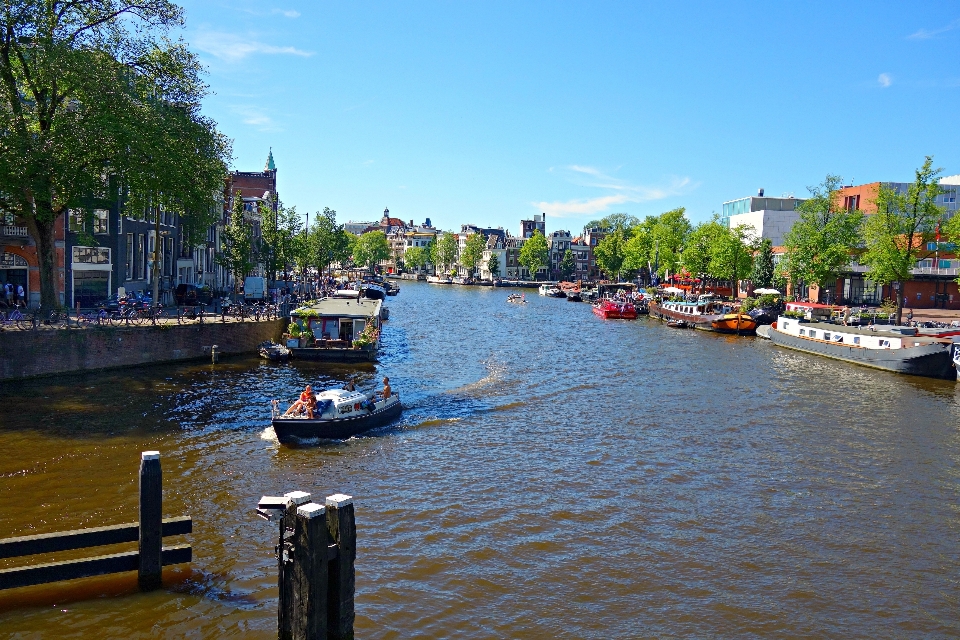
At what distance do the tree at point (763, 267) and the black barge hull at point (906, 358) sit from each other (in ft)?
159

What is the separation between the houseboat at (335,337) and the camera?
1837 inches

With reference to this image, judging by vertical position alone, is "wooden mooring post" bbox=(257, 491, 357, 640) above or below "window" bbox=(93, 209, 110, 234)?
below

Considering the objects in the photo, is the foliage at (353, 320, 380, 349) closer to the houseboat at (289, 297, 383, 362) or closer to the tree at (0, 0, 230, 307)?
the houseboat at (289, 297, 383, 362)

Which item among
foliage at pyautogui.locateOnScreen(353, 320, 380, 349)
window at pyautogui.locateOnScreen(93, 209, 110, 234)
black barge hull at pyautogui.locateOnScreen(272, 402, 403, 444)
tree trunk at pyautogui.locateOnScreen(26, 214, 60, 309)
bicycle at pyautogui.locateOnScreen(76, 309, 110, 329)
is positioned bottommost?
black barge hull at pyautogui.locateOnScreen(272, 402, 403, 444)

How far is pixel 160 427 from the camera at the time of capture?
28.8m

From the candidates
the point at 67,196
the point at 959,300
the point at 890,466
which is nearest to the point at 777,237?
the point at 959,300

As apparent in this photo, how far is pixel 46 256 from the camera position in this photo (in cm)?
3916

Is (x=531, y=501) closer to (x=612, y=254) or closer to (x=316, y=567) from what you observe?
(x=316, y=567)

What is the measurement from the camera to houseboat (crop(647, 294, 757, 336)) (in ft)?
253

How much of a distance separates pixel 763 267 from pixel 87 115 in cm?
9056

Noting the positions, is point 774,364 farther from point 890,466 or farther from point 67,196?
point 67,196

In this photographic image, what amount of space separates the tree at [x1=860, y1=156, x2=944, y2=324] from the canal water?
2738 centimetres

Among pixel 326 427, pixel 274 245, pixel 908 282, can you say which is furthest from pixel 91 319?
pixel 908 282

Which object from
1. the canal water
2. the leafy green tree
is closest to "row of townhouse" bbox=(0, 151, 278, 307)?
the canal water
